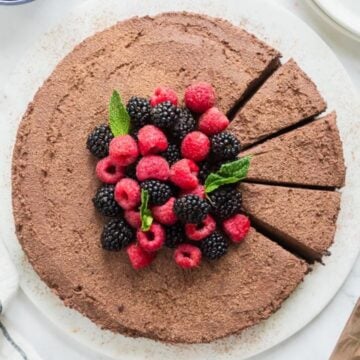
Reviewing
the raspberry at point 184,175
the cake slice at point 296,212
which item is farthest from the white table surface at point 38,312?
the raspberry at point 184,175

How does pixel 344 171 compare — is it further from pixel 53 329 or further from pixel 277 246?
pixel 53 329

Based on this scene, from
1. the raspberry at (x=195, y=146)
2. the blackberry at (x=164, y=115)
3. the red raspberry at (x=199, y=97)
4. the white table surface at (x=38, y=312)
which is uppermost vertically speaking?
the red raspberry at (x=199, y=97)

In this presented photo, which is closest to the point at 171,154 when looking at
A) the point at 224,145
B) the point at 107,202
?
the point at 224,145

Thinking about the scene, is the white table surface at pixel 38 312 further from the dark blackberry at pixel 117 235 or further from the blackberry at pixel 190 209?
the blackberry at pixel 190 209

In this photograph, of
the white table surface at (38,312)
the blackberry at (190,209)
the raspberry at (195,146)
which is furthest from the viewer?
the white table surface at (38,312)

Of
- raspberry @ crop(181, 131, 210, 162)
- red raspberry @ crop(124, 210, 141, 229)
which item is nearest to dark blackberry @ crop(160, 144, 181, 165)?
raspberry @ crop(181, 131, 210, 162)

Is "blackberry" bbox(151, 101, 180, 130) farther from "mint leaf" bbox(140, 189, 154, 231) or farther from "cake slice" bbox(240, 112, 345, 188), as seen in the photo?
"cake slice" bbox(240, 112, 345, 188)

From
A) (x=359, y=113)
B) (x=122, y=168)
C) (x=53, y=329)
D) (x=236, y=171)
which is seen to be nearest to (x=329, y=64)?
(x=359, y=113)
